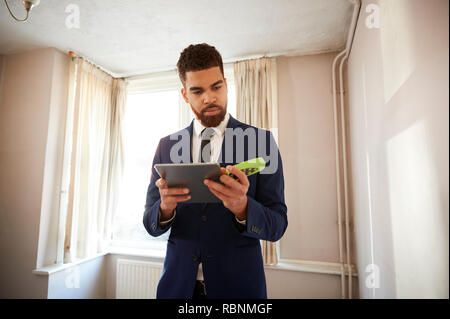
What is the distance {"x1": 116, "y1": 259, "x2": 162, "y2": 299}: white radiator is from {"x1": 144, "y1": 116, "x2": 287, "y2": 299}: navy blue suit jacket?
1.73 metres

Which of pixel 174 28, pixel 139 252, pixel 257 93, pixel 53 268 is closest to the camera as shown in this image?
pixel 174 28

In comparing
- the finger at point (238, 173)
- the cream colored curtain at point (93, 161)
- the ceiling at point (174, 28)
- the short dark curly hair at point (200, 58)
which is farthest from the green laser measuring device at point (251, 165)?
the cream colored curtain at point (93, 161)

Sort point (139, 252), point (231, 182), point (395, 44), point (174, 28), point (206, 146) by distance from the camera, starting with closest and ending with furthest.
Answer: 1. point (231, 182)
2. point (395, 44)
3. point (206, 146)
4. point (174, 28)
5. point (139, 252)

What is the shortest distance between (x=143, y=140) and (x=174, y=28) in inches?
54.1

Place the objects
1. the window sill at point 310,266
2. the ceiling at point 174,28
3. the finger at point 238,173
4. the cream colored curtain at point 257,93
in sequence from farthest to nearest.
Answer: the cream colored curtain at point 257,93
the window sill at point 310,266
the ceiling at point 174,28
the finger at point 238,173

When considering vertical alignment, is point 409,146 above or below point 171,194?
above

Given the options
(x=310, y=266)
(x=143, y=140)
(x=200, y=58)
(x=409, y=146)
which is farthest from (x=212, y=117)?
(x=143, y=140)

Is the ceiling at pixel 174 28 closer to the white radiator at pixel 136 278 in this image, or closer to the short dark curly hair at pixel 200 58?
the short dark curly hair at pixel 200 58

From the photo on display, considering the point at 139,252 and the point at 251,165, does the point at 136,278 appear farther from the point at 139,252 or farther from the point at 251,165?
the point at 251,165

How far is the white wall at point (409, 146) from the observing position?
62 centimetres

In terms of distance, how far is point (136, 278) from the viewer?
8.48 feet

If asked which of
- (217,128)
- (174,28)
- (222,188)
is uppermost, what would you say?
(174,28)

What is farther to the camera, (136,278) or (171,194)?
(136,278)

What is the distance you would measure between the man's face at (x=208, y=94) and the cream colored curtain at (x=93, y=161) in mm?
2018
